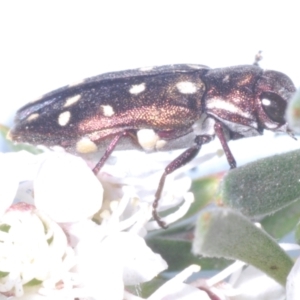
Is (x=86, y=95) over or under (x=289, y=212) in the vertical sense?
over

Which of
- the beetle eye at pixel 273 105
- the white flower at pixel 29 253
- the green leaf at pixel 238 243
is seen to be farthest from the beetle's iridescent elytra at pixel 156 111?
the green leaf at pixel 238 243

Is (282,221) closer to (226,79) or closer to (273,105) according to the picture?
(273,105)

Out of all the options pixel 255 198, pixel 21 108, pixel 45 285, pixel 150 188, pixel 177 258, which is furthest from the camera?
pixel 21 108

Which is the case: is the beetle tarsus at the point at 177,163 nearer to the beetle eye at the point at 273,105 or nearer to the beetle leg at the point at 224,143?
the beetle leg at the point at 224,143

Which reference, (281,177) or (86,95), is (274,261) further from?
(86,95)

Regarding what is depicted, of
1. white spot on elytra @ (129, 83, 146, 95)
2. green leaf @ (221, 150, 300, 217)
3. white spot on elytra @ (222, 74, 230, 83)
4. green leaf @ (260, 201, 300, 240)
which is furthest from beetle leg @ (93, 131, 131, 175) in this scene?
green leaf @ (221, 150, 300, 217)

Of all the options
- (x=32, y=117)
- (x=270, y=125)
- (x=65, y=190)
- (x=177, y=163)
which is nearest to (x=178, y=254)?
(x=177, y=163)

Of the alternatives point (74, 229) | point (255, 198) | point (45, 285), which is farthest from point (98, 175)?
point (255, 198)
